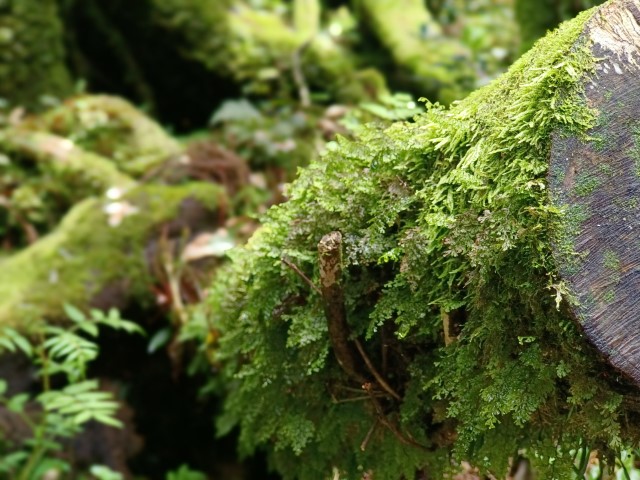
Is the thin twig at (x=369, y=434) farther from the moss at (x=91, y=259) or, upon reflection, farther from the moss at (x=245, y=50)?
the moss at (x=245, y=50)

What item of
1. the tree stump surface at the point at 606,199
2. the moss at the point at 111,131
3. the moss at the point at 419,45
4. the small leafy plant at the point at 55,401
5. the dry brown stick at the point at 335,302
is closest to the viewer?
the tree stump surface at the point at 606,199

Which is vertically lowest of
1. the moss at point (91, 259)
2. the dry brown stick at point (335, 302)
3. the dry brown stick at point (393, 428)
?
the dry brown stick at point (393, 428)

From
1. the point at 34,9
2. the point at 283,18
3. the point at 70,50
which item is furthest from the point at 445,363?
the point at 283,18

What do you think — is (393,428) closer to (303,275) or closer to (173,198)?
(303,275)

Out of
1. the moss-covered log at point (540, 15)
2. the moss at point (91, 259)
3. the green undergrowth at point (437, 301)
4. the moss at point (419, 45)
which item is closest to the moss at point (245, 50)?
the moss at point (419, 45)

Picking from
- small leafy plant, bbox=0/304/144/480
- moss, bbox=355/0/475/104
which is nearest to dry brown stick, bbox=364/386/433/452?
small leafy plant, bbox=0/304/144/480

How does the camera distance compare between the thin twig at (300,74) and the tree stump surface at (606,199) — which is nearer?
the tree stump surface at (606,199)

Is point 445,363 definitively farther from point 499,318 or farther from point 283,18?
point 283,18

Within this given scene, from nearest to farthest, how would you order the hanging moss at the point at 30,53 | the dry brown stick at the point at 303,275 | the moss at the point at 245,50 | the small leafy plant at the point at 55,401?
the dry brown stick at the point at 303,275, the small leafy plant at the point at 55,401, the hanging moss at the point at 30,53, the moss at the point at 245,50
